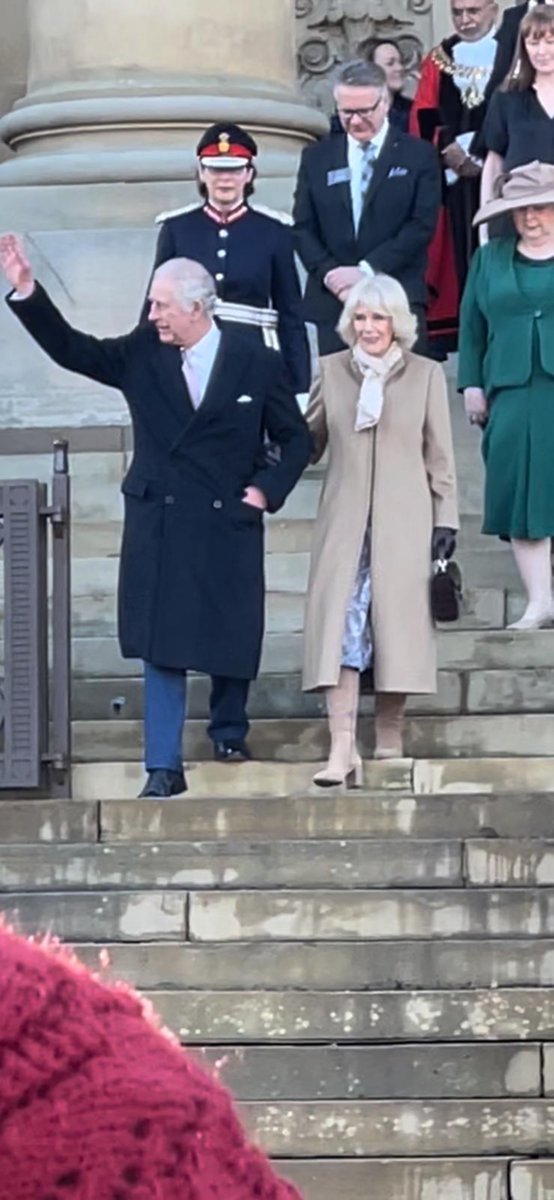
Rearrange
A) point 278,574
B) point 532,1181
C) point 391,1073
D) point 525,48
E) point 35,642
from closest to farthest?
point 532,1181, point 391,1073, point 35,642, point 525,48, point 278,574

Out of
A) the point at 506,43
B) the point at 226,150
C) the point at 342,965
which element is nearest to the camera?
the point at 342,965

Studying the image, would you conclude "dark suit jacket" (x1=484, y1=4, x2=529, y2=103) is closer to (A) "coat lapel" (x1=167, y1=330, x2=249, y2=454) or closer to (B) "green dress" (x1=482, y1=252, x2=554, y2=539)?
(B) "green dress" (x1=482, y1=252, x2=554, y2=539)

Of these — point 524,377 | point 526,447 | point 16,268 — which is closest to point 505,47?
point 524,377

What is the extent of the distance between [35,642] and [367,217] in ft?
7.66

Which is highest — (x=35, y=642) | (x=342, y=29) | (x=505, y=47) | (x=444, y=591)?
(x=342, y=29)

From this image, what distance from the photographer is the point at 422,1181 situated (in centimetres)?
632

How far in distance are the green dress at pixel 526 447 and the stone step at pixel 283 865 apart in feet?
6.26

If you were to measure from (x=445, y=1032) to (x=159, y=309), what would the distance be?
2324 mm

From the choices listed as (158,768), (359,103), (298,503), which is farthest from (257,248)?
(158,768)

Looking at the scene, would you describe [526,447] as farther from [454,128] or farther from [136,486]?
[454,128]

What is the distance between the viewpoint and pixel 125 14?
1215 cm

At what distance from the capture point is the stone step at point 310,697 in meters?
8.68

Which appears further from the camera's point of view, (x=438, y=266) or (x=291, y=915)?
(x=438, y=266)

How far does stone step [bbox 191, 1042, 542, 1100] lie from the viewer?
6535 mm
